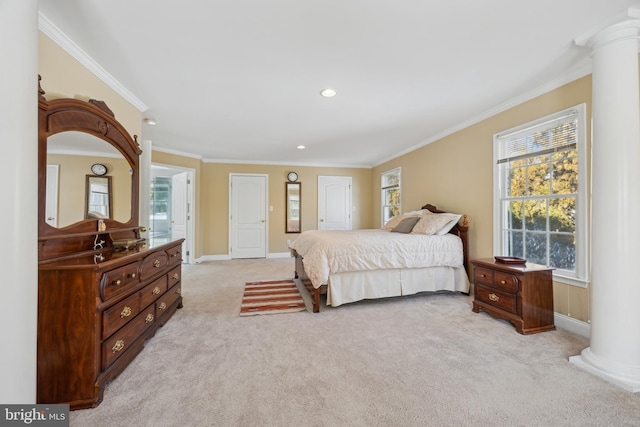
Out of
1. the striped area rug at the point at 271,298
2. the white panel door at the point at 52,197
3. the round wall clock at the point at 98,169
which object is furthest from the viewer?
the striped area rug at the point at 271,298

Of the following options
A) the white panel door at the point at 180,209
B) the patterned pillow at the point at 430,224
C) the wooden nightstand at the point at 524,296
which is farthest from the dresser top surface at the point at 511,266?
the white panel door at the point at 180,209

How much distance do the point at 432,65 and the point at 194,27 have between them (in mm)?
1856

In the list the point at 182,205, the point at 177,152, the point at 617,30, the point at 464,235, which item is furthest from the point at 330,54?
the point at 182,205

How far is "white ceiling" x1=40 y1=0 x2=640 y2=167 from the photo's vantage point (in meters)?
1.58

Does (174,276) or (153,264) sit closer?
(153,264)

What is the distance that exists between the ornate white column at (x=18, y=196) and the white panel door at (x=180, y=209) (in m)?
4.71

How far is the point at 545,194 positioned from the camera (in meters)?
2.63

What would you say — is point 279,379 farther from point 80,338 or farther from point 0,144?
point 0,144

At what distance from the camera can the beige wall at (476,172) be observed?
2.37 meters

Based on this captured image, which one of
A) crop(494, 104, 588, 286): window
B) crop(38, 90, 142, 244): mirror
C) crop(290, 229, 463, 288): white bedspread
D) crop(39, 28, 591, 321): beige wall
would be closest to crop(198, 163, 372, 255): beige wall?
crop(39, 28, 591, 321): beige wall

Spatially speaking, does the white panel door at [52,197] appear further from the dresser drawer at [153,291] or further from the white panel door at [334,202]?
the white panel door at [334,202]

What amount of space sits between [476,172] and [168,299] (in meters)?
3.96

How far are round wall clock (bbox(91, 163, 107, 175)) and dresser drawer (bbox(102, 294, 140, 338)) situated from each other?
1139 millimetres

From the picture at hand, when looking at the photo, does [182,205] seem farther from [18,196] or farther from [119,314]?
[18,196]
